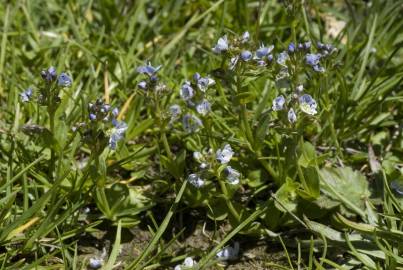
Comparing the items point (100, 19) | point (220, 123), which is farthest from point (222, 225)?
point (100, 19)

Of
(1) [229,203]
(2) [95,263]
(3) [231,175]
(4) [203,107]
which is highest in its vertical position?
(4) [203,107]

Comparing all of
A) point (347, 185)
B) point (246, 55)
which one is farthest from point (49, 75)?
point (347, 185)

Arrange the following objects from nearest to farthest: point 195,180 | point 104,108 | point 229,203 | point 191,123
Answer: point 104,108 → point 195,180 → point 229,203 → point 191,123

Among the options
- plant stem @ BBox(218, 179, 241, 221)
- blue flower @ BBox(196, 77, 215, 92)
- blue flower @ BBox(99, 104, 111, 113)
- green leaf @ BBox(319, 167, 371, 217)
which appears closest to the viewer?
blue flower @ BBox(99, 104, 111, 113)

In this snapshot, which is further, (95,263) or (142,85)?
(95,263)

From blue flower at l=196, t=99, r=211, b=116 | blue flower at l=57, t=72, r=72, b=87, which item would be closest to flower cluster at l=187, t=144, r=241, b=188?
blue flower at l=196, t=99, r=211, b=116

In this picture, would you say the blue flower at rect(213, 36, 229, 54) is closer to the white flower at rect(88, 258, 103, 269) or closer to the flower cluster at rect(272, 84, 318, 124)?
the flower cluster at rect(272, 84, 318, 124)

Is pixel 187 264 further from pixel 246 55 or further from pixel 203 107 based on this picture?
pixel 246 55

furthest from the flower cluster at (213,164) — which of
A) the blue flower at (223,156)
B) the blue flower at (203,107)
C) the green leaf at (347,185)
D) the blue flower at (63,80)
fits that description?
the blue flower at (63,80)
